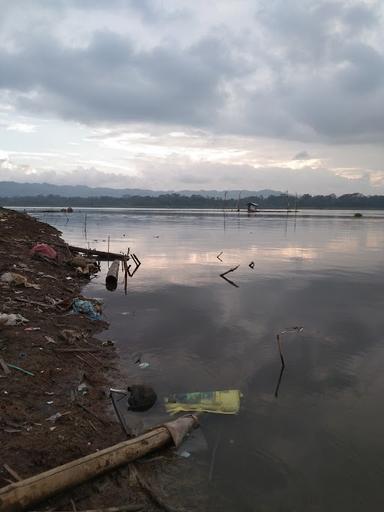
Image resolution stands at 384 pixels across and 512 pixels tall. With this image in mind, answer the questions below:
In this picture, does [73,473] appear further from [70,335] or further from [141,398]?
[70,335]

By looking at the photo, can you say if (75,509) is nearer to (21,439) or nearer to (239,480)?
(21,439)

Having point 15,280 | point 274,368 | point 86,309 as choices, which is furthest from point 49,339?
point 274,368

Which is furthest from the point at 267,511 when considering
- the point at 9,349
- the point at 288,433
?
the point at 9,349

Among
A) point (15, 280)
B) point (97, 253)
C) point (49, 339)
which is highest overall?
point (15, 280)

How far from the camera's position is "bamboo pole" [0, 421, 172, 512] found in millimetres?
4234

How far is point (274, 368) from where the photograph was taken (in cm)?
936

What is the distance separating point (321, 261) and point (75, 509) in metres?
23.4

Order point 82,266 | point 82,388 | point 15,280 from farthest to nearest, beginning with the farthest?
point 82,266 < point 15,280 < point 82,388

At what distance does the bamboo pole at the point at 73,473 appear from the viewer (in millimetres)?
4234

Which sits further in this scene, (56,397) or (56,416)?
(56,397)

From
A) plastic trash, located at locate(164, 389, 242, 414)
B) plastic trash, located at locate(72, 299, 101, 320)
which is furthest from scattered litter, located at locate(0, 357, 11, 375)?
plastic trash, located at locate(72, 299, 101, 320)

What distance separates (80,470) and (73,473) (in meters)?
0.09

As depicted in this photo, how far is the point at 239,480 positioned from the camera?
556 centimetres

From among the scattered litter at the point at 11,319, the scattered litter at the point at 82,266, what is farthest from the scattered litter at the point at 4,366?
the scattered litter at the point at 82,266
